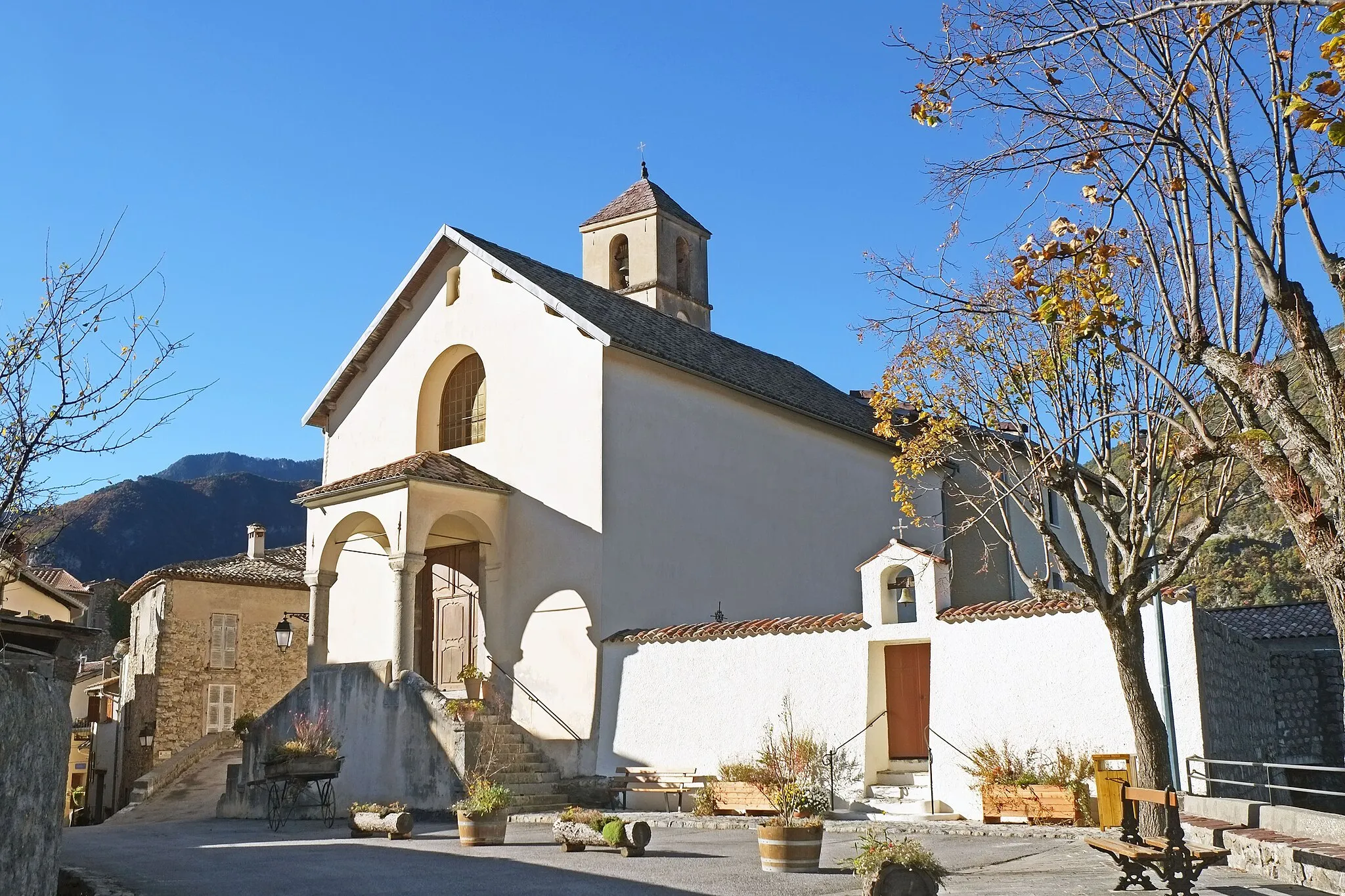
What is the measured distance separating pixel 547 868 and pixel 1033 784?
5957 millimetres

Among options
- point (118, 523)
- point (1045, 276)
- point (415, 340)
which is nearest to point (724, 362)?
point (415, 340)

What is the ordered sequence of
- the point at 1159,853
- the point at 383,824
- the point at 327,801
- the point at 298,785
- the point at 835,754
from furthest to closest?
the point at 327,801 < the point at 298,785 < the point at 835,754 < the point at 383,824 < the point at 1159,853

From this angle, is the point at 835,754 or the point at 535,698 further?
the point at 535,698

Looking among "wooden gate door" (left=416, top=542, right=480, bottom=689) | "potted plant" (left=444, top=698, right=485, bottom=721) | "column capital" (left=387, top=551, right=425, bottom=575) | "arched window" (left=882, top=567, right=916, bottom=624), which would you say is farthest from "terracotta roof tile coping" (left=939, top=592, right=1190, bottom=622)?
"wooden gate door" (left=416, top=542, right=480, bottom=689)

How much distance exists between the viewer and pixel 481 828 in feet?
45.1

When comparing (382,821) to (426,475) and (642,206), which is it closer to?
(426,475)

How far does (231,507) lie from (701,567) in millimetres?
104101

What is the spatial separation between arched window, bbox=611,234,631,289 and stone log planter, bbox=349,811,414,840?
18.0 metres

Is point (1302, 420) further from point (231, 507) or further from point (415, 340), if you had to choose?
point (231, 507)

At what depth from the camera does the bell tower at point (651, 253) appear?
1197 inches

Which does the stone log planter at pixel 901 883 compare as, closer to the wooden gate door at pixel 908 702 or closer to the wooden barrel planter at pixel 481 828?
the wooden barrel planter at pixel 481 828

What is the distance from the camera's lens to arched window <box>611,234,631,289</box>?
103ft

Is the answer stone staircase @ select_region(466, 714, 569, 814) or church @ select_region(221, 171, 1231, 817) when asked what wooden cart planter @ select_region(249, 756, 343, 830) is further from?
stone staircase @ select_region(466, 714, 569, 814)

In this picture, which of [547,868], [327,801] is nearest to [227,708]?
[327,801]
